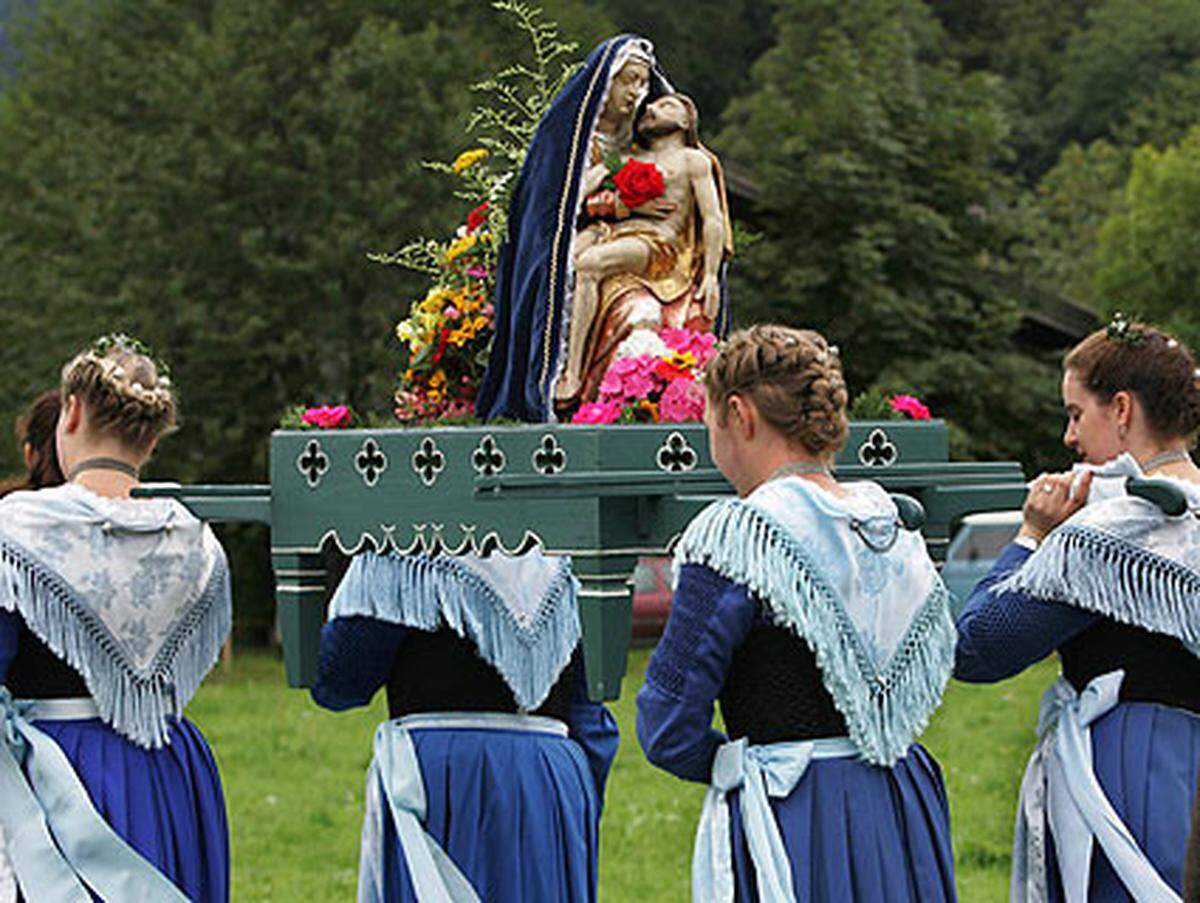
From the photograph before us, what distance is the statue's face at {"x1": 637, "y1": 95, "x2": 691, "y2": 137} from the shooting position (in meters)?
6.11

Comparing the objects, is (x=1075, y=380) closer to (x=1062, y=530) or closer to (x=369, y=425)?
(x=1062, y=530)

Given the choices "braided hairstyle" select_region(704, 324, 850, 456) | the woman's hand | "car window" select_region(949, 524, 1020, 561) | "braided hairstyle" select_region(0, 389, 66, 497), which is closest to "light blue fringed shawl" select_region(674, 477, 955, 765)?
"braided hairstyle" select_region(704, 324, 850, 456)

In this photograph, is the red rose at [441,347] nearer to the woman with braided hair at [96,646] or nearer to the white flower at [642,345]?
the white flower at [642,345]

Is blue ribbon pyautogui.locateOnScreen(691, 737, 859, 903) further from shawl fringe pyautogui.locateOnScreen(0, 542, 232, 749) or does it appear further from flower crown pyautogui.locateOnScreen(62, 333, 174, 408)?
flower crown pyautogui.locateOnScreen(62, 333, 174, 408)

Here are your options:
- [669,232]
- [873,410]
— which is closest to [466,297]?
[669,232]

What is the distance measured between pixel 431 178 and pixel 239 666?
5.34 meters

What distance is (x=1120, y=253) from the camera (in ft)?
91.0

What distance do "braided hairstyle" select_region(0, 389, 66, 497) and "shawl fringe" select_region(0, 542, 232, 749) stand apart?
28.2 inches

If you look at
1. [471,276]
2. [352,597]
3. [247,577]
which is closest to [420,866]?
[352,597]

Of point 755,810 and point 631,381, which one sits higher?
point 631,381

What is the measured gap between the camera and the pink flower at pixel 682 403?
5383mm

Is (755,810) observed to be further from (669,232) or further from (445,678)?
(669,232)

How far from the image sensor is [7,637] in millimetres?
5246

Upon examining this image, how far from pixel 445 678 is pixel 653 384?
935 mm
